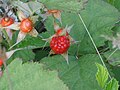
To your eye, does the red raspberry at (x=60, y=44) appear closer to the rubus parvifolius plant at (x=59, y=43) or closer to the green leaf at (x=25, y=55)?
the rubus parvifolius plant at (x=59, y=43)

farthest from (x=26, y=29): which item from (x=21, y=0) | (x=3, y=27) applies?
(x=21, y=0)

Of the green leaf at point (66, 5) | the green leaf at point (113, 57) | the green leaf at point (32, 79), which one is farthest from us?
the green leaf at point (113, 57)

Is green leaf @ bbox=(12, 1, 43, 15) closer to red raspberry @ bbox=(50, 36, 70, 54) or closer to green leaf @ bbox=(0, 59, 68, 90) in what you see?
red raspberry @ bbox=(50, 36, 70, 54)

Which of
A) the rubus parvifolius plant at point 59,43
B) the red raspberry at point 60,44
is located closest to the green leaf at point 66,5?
the rubus parvifolius plant at point 59,43

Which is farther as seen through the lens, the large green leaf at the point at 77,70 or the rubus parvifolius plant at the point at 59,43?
the large green leaf at the point at 77,70

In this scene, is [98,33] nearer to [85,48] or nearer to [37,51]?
[85,48]

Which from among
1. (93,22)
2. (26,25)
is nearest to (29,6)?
(26,25)

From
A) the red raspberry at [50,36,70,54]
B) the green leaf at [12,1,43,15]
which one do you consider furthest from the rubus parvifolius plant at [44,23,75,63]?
the green leaf at [12,1,43,15]
